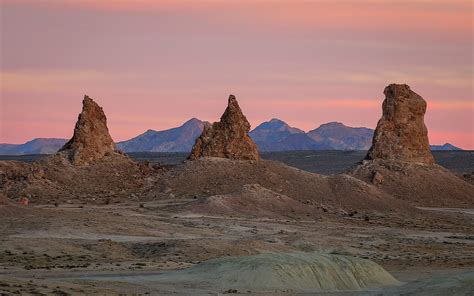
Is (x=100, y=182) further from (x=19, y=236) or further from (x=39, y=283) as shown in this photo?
(x=39, y=283)

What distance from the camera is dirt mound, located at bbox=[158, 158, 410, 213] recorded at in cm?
8619

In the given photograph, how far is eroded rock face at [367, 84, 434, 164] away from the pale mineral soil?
60.4ft

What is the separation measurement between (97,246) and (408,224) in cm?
3387

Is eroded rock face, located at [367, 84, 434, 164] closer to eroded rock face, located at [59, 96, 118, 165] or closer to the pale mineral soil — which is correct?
the pale mineral soil

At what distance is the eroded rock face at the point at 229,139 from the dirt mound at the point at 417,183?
11414 mm

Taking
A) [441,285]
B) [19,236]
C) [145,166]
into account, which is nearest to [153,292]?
[441,285]

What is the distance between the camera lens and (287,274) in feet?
126

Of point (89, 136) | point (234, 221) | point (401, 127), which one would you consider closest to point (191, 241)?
point (234, 221)

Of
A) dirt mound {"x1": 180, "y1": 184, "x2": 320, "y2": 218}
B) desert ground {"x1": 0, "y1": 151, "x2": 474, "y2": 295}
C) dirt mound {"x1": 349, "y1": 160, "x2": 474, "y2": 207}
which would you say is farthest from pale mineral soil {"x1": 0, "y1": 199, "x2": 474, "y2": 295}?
dirt mound {"x1": 349, "y1": 160, "x2": 474, "y2": 207}

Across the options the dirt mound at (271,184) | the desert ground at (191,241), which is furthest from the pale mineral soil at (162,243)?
the dirt mound at (271,184)

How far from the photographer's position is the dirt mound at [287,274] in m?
37.8

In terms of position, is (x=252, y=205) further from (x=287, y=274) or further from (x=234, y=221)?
(x=287, y=274)

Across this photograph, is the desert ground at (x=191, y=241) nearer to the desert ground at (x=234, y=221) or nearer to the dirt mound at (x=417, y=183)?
the desert ground at (x=234, y=221)

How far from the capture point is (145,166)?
309 ft
